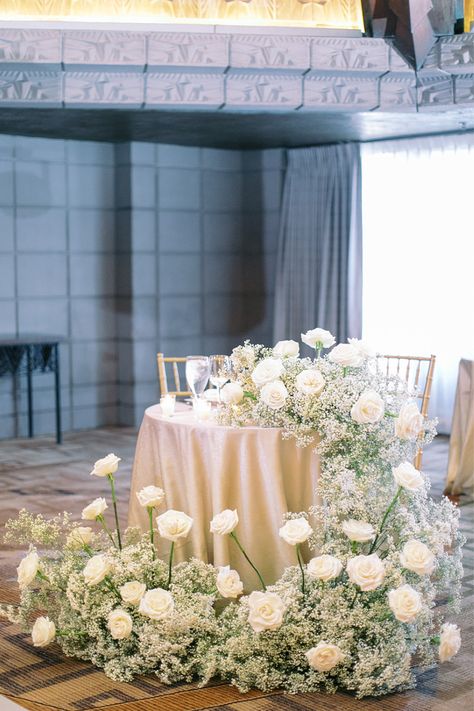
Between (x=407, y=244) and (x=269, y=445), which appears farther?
(x=407, y=244)

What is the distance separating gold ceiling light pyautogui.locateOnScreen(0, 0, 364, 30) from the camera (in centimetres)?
670

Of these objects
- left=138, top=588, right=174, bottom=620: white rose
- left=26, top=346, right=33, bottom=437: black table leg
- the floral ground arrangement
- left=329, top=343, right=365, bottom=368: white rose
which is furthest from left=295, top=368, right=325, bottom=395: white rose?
left=26, top=346, right=33, bottom=437: black table leg

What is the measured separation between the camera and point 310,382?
368cm


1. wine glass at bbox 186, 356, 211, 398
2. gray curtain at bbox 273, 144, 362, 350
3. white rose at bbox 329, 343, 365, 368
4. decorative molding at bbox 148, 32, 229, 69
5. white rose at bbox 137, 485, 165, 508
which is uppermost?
decorative molding at bbox 148, 32, 229, 69

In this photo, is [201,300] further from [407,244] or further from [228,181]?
[407,244]

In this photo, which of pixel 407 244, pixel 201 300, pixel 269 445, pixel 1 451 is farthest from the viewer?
pixel 201 300

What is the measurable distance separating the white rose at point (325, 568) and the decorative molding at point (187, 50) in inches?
166

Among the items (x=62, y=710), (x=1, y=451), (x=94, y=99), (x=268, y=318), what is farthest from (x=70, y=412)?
(x=62, y=710)

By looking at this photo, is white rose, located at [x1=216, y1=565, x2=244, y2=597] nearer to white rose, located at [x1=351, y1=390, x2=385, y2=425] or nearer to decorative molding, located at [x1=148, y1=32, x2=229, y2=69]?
white rose, located at [x1=351, y1=390, x2=385, y2=425]

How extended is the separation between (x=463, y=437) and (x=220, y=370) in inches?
103

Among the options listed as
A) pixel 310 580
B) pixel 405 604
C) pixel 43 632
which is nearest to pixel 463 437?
pixel 310 580

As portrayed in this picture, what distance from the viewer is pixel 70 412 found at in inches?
354

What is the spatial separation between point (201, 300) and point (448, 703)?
21.5ft

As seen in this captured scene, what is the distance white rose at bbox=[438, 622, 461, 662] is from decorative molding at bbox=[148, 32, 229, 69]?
439cm
